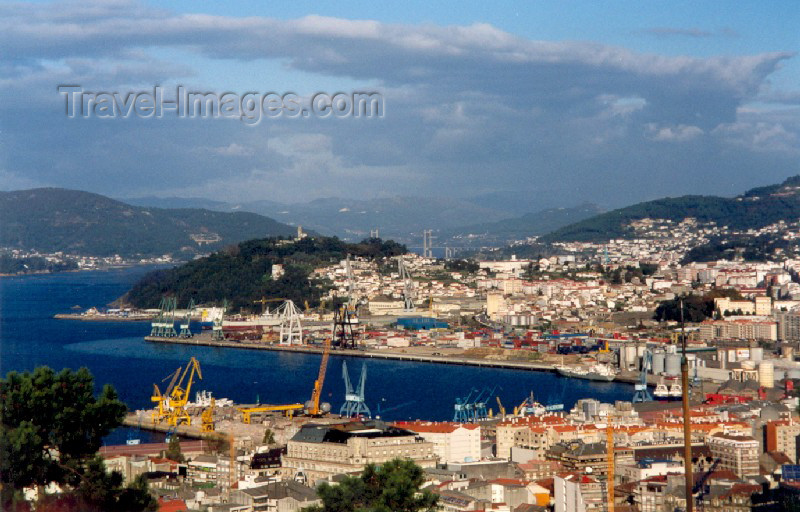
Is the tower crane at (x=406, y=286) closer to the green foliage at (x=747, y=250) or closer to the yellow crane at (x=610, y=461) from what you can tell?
the green foliage at (x=747, y=250)

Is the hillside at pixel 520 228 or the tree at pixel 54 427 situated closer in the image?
the tree at pixel 54 427

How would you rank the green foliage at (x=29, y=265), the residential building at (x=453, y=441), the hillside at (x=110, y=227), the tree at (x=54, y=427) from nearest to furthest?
the tree at (x=54, y=427)
the residential building at (x=453, y=441)
the green foliage at (x=29, y=265)
the hillside at (x=110, y=227)

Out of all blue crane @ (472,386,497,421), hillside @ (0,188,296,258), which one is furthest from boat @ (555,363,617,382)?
hillside @ (0,188,296,258)

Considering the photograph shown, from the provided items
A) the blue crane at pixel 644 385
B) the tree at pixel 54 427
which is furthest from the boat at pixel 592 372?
the tree at pixel 54 427

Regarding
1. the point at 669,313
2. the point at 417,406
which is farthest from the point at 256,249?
the point at 417,406

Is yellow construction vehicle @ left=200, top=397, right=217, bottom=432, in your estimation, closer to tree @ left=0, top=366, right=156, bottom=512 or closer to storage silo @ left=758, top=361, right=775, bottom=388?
storage silo @ left=758, top=361, right=775, bottom=388

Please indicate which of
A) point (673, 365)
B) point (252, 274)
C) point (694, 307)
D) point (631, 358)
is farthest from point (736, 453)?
point (252, 274)

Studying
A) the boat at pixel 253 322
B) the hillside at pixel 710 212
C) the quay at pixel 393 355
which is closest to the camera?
the quay at pixel 393 355
